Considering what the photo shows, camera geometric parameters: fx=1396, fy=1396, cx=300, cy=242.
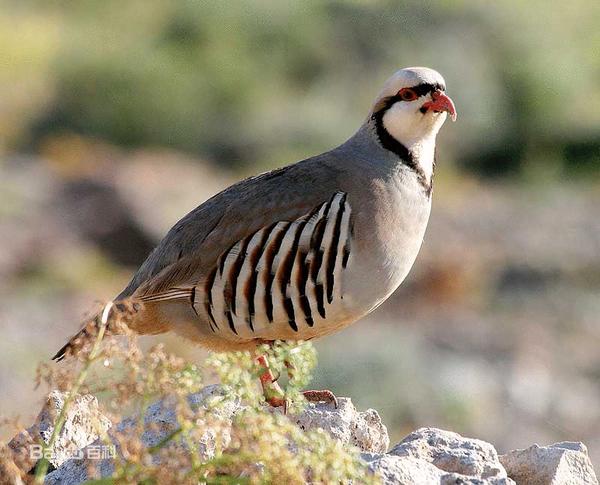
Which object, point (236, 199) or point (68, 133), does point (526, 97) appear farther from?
point (236, 199)

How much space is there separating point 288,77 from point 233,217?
91.3 feet

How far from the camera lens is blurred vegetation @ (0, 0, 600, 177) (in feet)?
94.9

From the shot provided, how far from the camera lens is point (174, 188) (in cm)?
2261

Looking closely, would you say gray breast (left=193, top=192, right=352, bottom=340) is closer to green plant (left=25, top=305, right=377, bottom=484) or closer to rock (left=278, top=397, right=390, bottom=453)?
rock (left=278, top=397, right=390, bottom=453)

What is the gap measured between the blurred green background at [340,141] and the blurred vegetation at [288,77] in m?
0.07

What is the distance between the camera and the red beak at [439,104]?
20.5ft

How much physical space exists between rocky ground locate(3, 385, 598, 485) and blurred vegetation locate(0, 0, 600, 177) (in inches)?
873

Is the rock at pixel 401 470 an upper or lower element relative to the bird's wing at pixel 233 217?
lower

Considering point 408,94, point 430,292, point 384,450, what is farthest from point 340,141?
point 384,450

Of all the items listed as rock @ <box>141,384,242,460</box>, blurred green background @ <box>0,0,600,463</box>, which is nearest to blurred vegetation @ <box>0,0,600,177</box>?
blurred green background @ <box>0,0,600,463</box>

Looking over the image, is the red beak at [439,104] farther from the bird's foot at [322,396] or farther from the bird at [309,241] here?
the bird's foot at [322,396]

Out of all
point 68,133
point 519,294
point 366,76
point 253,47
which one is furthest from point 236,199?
point 253,47

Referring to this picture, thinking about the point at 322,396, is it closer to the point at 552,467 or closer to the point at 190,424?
the point at 552,467

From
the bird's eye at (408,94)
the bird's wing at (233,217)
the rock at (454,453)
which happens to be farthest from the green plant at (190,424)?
the bird's eye at (408,94)
